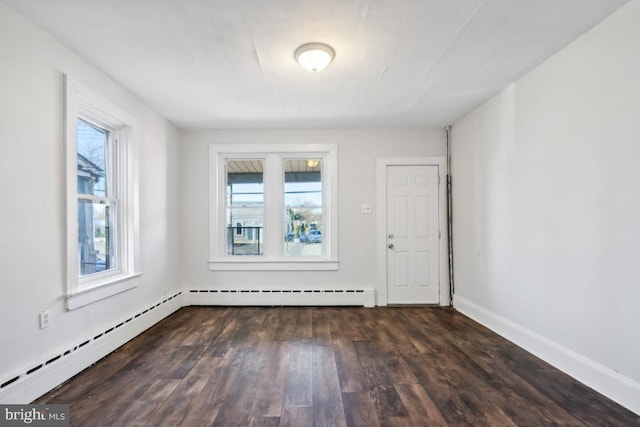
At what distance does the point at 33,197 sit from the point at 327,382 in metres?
Result: 2.36

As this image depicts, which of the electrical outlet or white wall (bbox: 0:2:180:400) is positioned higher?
white wall (bbox: 0:2:180:400)

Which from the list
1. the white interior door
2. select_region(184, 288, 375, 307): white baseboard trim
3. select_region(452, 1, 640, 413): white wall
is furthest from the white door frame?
select_region(452, 1, 640, 413): white wall

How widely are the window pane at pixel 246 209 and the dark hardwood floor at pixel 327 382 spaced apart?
1288mm

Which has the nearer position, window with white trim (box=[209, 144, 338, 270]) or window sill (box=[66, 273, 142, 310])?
window sill (box=[66, 273, 142, 310])

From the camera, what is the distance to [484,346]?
2.73 metres

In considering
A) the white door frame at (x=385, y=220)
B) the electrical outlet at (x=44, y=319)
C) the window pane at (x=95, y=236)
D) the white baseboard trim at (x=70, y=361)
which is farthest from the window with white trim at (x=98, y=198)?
the white door frame at (x=385, y=220)

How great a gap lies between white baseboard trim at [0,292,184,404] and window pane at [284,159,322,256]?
1.97m

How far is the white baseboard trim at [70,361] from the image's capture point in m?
1.80

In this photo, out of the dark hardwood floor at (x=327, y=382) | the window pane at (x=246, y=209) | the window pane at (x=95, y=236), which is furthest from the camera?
the window pane at (x=246, y=209)

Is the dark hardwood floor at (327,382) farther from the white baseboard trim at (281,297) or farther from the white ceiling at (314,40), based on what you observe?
the white ceiling at (314,40)

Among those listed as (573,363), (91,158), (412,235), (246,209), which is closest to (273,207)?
(246,209)

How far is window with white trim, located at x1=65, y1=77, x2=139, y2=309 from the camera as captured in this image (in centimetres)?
222

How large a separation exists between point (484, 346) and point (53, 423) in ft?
10.7

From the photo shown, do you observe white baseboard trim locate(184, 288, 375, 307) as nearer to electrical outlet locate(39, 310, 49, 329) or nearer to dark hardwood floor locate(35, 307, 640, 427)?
dark hardwood floor locate(35, 307, 640, 427)
